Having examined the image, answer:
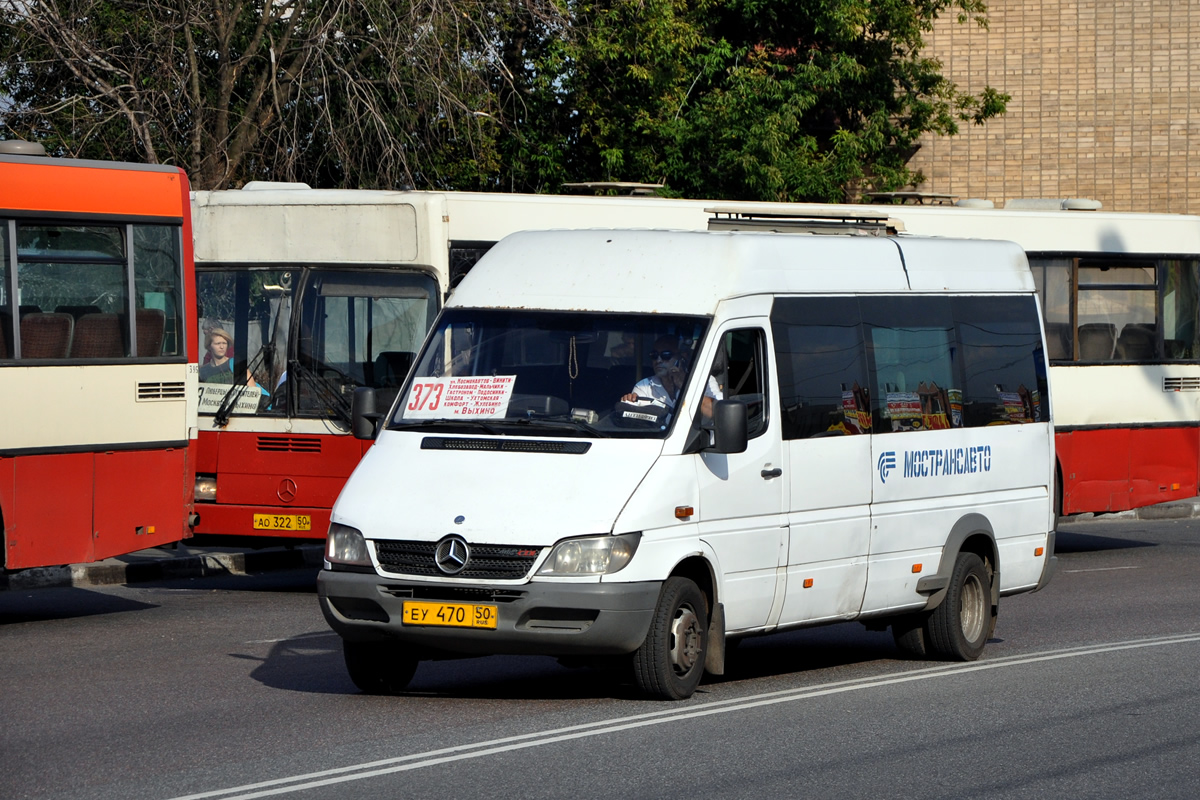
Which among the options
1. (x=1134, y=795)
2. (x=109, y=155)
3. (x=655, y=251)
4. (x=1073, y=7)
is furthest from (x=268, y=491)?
(x=1073, y=7)

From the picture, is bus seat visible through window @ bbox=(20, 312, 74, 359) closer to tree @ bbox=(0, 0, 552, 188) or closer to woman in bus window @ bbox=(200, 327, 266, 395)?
woman in bus window @ bbox=(200, 327, 266, 395)

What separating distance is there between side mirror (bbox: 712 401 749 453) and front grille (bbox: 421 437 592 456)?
64 cm

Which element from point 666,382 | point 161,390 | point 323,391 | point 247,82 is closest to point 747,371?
point 666,382

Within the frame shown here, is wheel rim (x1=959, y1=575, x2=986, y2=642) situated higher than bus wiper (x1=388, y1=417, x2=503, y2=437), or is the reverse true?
bus wiper (x1=388, y1=417, x2=503, y2=437)

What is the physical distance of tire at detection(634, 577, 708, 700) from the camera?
8.61 m

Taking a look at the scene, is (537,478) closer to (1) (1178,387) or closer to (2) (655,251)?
(2) (655,251)

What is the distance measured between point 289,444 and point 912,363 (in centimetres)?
547

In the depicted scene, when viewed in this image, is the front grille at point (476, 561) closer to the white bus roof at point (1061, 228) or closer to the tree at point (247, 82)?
the white bus roof at point (1061, 228)

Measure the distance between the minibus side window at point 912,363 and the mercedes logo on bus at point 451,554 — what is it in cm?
297

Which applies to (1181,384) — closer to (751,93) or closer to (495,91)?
(751,93)

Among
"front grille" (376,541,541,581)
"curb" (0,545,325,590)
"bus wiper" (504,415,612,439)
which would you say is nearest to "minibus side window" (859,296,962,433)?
"bus wiper" (504,415,612,439)

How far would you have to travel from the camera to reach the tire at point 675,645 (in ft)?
28.2

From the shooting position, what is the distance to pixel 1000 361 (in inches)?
453

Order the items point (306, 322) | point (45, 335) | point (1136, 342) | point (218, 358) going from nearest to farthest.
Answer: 1. point (45, 335)
2. point (306, 322)
3. point (218, 358)
4. point (1136, 342)
